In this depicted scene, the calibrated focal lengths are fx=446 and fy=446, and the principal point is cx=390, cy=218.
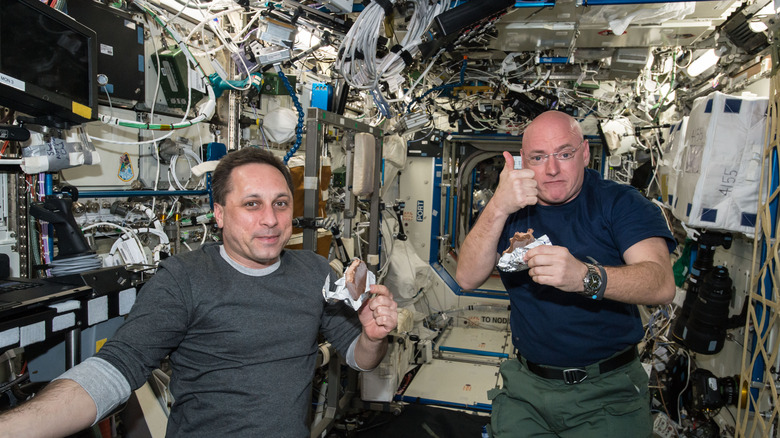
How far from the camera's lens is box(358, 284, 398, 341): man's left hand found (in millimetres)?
1896

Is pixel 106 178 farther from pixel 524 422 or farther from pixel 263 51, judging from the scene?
pixel 524 422

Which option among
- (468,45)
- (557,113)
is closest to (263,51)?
(468,45)

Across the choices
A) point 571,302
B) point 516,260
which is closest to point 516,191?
point 516,260

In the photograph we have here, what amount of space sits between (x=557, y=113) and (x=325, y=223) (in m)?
2.01

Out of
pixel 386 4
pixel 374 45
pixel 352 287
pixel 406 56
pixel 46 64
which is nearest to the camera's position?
pixel 352 287

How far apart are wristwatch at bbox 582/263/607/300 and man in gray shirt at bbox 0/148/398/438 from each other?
31.0 inches

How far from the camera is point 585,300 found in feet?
7.28

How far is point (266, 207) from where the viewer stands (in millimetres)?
2025

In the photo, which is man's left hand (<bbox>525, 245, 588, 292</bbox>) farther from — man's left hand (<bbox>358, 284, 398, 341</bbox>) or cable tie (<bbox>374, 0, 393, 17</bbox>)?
cable tie (<bbox>374, 0, 393, 17</bbox>)

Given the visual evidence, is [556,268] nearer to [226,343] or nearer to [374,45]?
[226,343]

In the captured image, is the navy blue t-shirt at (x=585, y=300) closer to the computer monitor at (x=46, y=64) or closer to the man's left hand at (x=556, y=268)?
the man's left hand at (x=556, y=268)

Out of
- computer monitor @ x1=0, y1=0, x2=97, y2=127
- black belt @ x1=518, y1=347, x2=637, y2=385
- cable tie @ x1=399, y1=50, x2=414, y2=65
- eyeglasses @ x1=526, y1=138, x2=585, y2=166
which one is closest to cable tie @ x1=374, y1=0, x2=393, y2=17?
cable tie @ x1=399, y1=50, x2=414, y2=65

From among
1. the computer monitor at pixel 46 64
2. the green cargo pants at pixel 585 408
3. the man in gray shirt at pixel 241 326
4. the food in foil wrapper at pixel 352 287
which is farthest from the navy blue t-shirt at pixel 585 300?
the computer monitor at pixel 46 64

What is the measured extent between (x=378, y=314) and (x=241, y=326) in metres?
0.58
